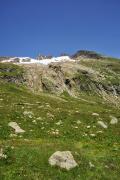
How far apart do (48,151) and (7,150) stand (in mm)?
3581

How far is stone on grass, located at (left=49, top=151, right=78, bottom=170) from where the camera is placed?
2911 centimetres

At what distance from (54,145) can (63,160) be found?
3.79 m

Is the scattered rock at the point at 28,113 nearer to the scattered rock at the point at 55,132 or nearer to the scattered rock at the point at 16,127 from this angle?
the scattered rock at the point at 16,127

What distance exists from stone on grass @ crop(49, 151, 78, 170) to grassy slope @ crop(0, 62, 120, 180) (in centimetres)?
51

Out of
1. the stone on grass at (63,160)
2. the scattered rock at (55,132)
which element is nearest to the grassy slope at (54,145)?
the scattered rock at (55,132)

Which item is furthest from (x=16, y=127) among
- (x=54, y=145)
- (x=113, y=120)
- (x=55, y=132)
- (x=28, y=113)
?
(x=113, y=120)

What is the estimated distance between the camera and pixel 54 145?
3309 cm

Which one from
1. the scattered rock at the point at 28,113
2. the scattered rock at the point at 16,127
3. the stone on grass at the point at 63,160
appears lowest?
the stone on grass at the point at 63,160

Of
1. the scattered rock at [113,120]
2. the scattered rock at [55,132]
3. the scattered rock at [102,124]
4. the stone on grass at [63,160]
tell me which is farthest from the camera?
the scattered rock at [113,120]

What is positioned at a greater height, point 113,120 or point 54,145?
point 113,120

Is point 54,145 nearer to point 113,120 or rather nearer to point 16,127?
point 16,127

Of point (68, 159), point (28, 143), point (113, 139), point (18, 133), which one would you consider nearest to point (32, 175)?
point (68, 159)

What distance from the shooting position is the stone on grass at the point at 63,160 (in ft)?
95.5

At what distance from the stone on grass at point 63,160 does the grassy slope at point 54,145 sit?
1.68 ft
